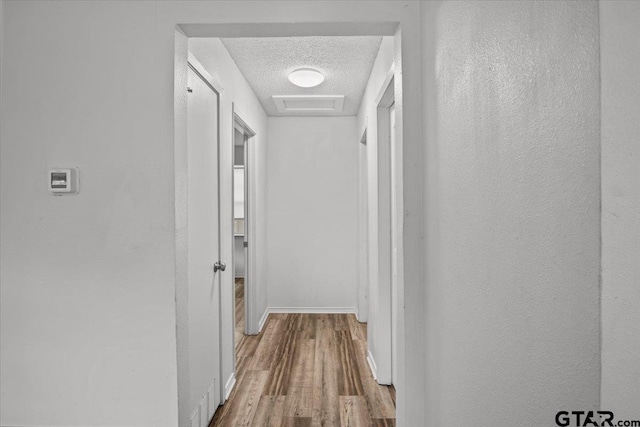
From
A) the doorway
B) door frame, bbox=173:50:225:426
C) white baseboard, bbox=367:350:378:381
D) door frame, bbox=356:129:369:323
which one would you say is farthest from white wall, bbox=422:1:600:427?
door frame, bbox=356:129:369:323

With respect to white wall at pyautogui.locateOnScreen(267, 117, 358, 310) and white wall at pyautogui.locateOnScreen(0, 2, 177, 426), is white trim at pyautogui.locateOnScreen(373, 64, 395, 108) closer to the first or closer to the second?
white wall at pyautogui.locateOnScreen(0, 2, 177, 426)

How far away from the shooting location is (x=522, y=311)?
33.0 inches

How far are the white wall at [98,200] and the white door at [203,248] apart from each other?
1.20 feet

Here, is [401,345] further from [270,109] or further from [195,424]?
[270,109]

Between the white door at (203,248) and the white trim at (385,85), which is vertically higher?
the white trim at (385,85)

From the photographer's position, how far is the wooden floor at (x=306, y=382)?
7.66ft

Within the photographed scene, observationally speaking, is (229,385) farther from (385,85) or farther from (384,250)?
(385,85)

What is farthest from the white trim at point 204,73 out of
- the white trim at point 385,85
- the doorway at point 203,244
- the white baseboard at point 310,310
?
the white baseboard at point 310,310

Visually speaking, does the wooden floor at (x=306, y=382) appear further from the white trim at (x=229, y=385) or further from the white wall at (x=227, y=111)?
the white wall at (x=227, y=111)

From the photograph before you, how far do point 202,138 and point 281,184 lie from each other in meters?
2.61

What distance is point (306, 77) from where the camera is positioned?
10.6ft

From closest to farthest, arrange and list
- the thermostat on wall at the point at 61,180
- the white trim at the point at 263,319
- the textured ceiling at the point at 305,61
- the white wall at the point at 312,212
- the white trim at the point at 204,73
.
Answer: the thermostat on wall at the point at 61,180 < the white trim at the point at 204,73 < the textured ceiling at the point at 305,61 < the white trim at the point at 263,319 < the white wall at the point at 312,212

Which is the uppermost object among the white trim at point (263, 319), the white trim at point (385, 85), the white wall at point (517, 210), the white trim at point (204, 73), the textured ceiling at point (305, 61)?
the textured ceiling at point (305, 61)

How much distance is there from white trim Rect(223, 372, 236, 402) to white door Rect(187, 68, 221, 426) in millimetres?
113
